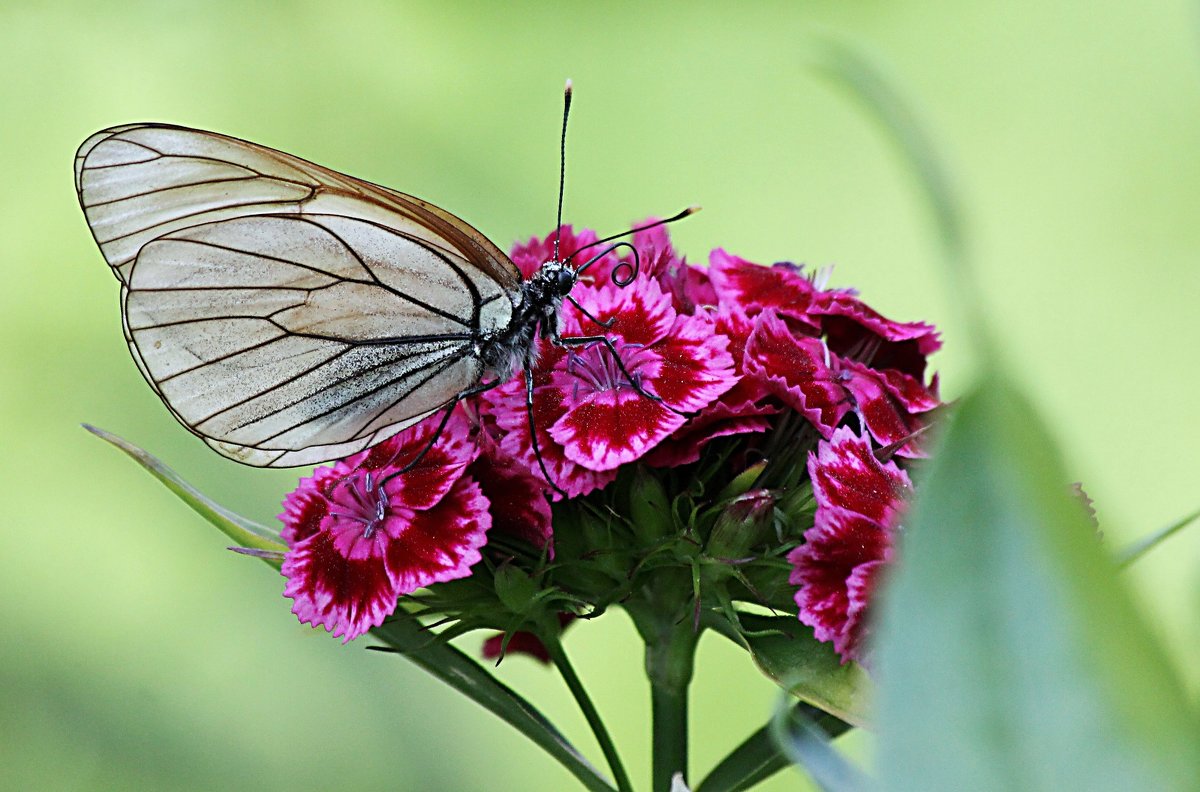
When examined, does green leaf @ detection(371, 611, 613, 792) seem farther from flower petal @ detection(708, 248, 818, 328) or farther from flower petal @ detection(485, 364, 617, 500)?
flower petal @ detection(708, 248, 818, 328)

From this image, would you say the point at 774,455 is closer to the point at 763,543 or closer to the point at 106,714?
the point at 763,543

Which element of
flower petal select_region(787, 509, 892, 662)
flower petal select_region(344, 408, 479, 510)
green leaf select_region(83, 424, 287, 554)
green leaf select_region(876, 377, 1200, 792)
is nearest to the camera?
green leaf select_region(876, 377, 1200, 792)

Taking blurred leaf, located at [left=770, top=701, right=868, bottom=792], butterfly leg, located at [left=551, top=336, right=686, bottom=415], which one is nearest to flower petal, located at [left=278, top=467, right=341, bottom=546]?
butterfly leg, located at [left=551, top=336, right=686, bottom=415]

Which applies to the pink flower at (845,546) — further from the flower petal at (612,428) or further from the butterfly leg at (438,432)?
the butterfly leg at (438,432)

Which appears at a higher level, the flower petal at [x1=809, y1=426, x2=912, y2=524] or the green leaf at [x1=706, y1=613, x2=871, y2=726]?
the flower petal at [x1=809, y1=426, x2=912, y2=524]

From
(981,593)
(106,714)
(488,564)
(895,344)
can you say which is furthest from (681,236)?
(981,593)

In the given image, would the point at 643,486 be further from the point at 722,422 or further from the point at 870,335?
the point at 870,335
